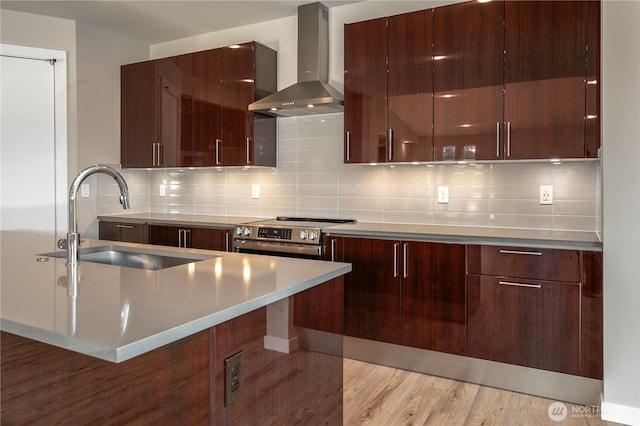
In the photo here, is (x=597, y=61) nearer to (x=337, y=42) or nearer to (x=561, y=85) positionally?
(x=561, y=85)

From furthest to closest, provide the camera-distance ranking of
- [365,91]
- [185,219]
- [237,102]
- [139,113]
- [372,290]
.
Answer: [139,113] → [185,219] → [237,102] → [365,91] → [372,290]

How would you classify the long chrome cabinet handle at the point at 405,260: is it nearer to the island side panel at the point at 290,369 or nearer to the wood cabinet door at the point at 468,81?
the wood cabinet door at the point at 468,81

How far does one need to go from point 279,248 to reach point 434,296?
1.13 m

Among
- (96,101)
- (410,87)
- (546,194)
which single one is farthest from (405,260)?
(96,101)

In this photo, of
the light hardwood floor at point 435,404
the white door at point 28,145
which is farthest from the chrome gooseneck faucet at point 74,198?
the white door at point 28,145

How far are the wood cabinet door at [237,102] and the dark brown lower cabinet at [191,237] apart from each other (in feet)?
1.95

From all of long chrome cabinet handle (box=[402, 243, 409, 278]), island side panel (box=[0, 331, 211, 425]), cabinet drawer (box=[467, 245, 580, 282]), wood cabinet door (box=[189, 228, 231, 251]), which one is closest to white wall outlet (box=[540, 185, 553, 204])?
cabinet drawer (box=[467, 245, 580, 282])

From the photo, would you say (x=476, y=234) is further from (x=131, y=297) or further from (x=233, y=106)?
(x=233, y=106)

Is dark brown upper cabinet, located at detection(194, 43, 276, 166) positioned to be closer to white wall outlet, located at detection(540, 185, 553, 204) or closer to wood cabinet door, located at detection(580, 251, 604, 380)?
white wall outlet, located at detection(540, 185, 553, 204)

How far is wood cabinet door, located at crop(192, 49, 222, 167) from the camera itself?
3.96 m

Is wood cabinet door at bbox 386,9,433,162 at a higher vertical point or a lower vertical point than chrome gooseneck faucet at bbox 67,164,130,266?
higher

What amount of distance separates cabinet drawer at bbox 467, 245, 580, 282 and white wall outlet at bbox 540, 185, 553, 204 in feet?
1.99

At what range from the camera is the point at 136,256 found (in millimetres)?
2248

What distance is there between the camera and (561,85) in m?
2.72
